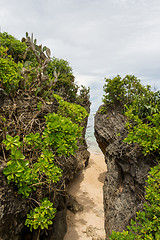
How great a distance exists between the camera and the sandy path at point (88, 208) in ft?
21.3

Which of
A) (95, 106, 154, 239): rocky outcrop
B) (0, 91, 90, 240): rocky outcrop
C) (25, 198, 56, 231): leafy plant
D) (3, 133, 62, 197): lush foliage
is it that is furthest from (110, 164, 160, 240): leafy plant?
(3, 133, 62, 197): lush foliage

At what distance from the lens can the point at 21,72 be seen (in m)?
5.04

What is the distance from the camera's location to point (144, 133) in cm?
492

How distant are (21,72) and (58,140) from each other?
9.60 ft

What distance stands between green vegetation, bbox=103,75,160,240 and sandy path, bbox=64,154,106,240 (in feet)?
9.27

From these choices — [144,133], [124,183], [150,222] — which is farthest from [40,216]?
[144,133]

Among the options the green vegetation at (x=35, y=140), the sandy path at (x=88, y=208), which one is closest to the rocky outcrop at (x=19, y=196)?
the green vegetation at (x=35, y=140)

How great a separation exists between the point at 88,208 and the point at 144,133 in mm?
5950

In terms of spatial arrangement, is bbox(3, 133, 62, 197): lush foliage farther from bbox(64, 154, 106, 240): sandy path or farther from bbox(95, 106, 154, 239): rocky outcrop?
bbox(64, 154, 106, 240): sandy path

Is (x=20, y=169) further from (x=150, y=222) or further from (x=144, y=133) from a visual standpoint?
(x=144, y=133)

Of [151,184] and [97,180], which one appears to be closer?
[151,184]

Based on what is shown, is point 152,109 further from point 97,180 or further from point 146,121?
point 97,180

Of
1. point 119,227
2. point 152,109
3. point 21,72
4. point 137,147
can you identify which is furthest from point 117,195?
point 21,72

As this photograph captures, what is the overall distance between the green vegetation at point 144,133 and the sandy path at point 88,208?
2825 millimetres
